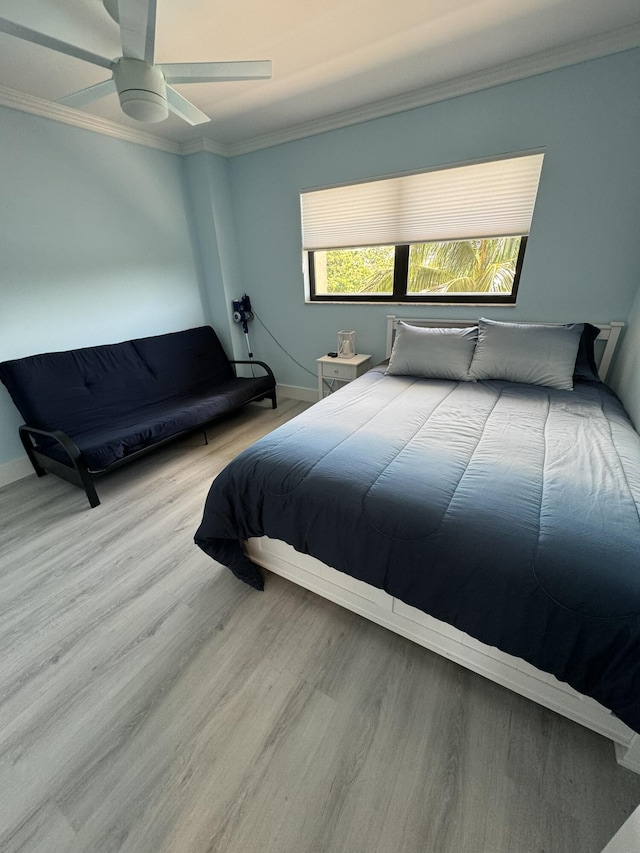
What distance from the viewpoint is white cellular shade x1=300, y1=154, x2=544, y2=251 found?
2.39 m

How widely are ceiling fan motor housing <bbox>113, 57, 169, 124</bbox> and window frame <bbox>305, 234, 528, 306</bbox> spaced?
192 centimetres

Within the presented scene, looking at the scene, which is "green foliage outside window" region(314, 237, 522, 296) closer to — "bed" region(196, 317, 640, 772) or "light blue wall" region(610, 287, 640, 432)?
"light blue wall" region(610, 287, 640, 432)

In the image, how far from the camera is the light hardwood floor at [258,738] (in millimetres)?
898

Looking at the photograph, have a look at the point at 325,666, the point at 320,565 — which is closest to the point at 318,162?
the point at 320,565

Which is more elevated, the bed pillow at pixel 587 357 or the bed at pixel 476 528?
the bed pillow at pixel 587 357

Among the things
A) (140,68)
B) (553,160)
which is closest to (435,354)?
(553,160)

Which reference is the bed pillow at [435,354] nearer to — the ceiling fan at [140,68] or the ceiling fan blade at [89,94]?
the ceiling fan at [140,68]

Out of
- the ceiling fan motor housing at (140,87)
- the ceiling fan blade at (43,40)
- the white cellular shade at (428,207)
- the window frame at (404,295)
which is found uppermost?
the ceiling fan blade at (43,40)

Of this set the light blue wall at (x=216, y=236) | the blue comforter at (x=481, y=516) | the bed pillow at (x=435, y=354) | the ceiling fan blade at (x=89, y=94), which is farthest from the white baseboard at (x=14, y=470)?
the bed pillow at (x=435, y=354)

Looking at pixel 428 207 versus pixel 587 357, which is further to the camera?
pixel 428 207

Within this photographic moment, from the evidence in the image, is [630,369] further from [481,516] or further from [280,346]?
[280,346]

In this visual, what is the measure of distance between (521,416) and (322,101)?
266 cm

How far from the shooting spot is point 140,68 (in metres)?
1.46

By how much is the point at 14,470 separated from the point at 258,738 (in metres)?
2.59
